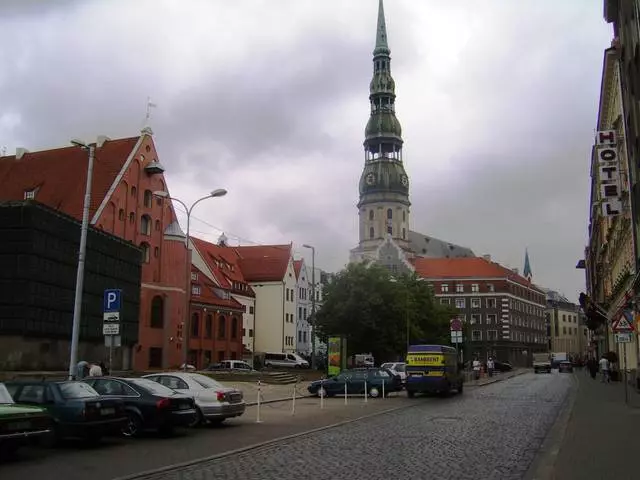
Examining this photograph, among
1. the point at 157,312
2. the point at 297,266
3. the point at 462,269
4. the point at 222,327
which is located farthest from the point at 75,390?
the point at 462,269

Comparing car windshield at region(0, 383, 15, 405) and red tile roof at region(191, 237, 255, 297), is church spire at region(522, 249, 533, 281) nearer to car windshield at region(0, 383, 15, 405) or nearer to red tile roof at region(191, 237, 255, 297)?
red tile roof at region(191, 237, 255, 297)

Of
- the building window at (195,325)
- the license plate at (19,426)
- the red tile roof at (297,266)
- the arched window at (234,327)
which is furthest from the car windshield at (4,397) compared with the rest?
the red tile roof at (297,266)

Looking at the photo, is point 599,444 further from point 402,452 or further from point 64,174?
point 64,174

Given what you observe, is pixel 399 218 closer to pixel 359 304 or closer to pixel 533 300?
pixel 533 300

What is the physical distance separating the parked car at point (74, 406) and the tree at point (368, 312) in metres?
48.8

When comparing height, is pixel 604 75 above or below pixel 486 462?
above

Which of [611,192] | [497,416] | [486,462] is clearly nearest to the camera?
Result: [486,462]

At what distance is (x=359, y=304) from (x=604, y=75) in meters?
31.4

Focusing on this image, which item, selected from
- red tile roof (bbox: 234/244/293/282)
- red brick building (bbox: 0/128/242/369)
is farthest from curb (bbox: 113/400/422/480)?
red tile roof (bbox: 234/244/293/282)

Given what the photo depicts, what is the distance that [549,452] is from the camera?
1413 cm

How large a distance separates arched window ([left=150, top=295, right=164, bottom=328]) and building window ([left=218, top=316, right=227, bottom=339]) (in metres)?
13.4

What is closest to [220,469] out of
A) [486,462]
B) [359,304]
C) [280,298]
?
[486,462]

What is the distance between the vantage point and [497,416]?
879 inches

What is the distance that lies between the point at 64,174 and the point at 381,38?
10953 centimetres
